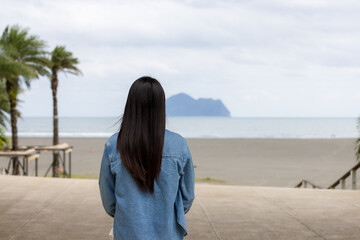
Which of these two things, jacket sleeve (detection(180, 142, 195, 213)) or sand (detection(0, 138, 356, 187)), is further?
sand (detection(0, 138, 356, 187))

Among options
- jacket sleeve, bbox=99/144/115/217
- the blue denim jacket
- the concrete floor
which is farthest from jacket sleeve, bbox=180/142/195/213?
the concrete floor

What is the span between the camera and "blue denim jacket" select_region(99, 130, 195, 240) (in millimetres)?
2139

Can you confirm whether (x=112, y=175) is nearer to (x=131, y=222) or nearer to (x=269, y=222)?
(x=131, y=222)

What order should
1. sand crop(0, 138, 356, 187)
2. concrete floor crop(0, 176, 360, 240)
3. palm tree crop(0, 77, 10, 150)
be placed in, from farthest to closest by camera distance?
sand crop(0, 138, 356, 187) → palm tree crop(0, 77, 10, 150) → concrete floor crop(0, 176, 360, 240)

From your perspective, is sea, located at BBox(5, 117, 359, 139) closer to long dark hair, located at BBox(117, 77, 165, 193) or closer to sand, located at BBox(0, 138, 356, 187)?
sand, located at BBox(0, 138, 356, 187)

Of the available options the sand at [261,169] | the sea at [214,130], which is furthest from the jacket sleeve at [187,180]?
the sea at [214,130]

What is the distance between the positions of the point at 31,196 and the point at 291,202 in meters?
4.39

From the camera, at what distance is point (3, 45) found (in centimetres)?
1878

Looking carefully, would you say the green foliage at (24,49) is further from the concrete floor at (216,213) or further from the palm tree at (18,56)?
the concrete floor at (216,213)

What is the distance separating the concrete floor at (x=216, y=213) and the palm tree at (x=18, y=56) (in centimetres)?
935

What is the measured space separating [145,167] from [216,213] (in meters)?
4.55

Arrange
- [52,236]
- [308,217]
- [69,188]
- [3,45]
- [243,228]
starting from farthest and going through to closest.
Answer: [3,45], [69,188], [308,217], [243,228], [52,236]

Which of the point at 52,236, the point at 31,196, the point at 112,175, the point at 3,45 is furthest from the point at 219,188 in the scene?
the point at 3,45

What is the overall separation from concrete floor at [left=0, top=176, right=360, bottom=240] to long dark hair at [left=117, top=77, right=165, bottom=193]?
10.7ft
